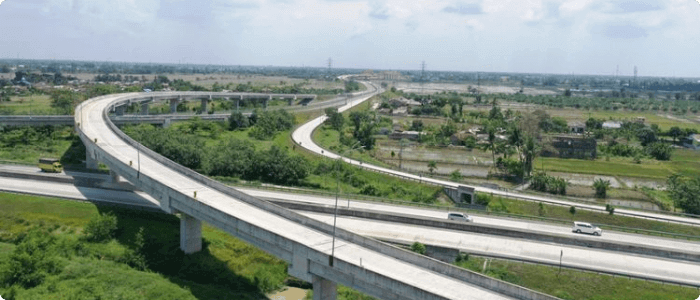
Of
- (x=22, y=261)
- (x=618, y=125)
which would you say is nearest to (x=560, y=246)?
(x=22, y=261)

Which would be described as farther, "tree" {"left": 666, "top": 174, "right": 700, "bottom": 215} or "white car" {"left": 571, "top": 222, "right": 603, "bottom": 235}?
"tree" {"left": 666, "top": 174, "right": 700, "bottom": 215}

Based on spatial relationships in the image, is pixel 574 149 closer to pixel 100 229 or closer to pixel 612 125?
pixel 612 125

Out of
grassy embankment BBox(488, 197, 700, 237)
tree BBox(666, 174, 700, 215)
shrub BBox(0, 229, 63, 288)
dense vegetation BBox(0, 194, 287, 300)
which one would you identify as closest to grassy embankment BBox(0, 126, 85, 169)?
dense vegetation BBox(0, 194, 287, 300)

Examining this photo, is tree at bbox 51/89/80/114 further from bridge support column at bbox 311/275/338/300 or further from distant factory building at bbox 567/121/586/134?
distant factory building at bbox 567/121/586/134

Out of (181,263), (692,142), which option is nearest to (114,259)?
(181,263)

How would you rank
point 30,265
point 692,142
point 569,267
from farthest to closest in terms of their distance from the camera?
1. point 692,142
2. point 569,267
3. point 30,265
